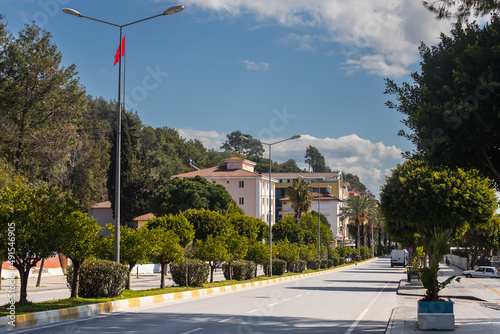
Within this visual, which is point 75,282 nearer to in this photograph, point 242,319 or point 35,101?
point 242,319

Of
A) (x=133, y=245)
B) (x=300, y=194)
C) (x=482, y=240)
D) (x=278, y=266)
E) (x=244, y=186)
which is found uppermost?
(x=244, y=186)

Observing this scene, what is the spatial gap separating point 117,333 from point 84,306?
3.73 m

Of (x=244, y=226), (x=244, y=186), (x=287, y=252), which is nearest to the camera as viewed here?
(x=287, y=252)

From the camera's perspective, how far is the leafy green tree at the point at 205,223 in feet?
179

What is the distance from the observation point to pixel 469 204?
1128 inches

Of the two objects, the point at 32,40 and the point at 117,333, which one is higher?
the point at 32,40

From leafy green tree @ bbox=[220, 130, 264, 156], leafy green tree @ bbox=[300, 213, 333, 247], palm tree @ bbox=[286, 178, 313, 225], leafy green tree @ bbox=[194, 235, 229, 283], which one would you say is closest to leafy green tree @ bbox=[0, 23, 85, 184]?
leafy green tree @ bbox=[194, 235, 229, 283]

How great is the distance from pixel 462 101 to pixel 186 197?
57506mm

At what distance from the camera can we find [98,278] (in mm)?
16969

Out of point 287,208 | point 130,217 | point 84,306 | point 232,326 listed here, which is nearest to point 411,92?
point 232,326

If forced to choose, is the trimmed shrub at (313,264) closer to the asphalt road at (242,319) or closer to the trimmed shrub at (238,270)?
the trimmed shrub at (238,270)

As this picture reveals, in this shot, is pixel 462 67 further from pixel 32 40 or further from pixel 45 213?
pixel 32 40

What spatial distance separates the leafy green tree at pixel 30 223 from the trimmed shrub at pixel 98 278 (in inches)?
105

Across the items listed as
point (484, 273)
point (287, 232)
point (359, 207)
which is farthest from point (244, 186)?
point (484, 273)
